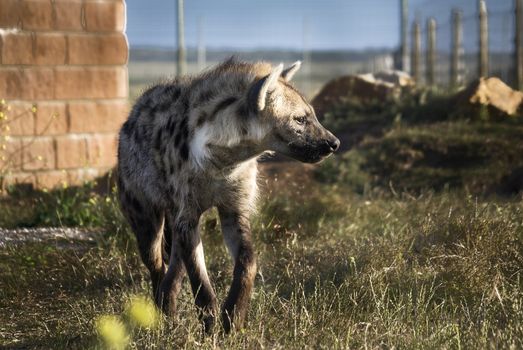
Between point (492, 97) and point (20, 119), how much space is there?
16.4 feet

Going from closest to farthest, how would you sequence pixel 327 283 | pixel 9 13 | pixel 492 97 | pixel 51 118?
pixel 327 283, pixel 9 13, pixel 51 118, pixel 492 97

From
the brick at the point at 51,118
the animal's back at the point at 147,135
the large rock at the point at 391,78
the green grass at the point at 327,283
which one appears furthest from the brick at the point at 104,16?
the large rock at the point at 391,78

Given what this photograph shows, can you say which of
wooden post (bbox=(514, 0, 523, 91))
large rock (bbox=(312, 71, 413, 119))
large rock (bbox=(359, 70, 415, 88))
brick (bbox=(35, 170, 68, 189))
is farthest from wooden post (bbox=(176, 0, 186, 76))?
wooden post (bbox=(514, 0, 523, 91))

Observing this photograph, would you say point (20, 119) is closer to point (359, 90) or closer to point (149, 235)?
point (149, 235)

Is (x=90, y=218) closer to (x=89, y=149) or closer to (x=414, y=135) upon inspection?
(x=89, y=149)

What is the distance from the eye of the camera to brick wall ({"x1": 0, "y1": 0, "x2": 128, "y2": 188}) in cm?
741

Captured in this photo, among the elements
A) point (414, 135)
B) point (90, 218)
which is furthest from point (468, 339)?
point (414, 135)

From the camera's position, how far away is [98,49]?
25.5 feet

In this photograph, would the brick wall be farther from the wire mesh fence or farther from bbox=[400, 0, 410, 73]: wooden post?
bbox=[400, 0, 410, 73]: wooden post

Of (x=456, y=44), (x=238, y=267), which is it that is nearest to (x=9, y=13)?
(x=238, y=267)

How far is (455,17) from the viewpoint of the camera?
1434cm

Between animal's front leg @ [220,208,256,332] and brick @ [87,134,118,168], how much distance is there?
3135 mm

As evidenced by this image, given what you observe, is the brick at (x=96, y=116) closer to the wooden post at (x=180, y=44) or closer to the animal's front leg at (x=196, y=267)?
the animal's front leg at (x=196, y=267)

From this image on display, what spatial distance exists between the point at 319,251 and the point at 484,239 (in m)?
1.05
